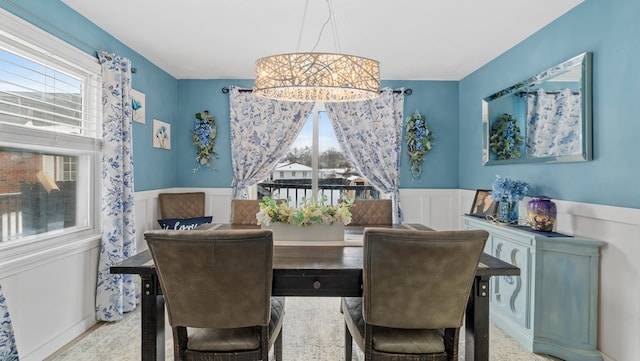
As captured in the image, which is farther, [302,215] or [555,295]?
[555,295]

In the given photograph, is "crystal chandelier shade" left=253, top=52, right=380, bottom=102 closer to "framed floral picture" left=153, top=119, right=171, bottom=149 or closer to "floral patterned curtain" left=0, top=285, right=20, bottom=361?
"floral patterned curtain" left=0, top=285, right=20, bottom=361

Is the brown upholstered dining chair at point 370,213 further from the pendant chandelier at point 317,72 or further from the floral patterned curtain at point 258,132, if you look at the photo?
the floral patterned curtain at point 258,132

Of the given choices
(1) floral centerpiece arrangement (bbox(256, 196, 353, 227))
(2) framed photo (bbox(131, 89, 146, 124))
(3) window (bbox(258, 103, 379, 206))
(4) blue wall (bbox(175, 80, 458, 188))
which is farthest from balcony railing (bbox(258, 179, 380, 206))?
(1) floral centerpiece arrangement (bbox(256, 196, 353, 227))

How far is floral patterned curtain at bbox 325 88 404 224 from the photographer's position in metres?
4.66

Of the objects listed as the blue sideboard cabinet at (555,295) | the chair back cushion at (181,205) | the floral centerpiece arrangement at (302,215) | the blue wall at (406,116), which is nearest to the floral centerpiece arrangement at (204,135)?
the blue wall at (406,116)

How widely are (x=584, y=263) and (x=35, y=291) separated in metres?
3.50

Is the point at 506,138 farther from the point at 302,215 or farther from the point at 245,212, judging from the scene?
the point at 245,212

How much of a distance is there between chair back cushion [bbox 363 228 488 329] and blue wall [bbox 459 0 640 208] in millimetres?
1357

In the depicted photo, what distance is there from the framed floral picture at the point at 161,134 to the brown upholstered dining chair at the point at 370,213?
2327 mm

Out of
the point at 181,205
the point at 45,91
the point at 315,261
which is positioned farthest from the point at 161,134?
the point at 315,261

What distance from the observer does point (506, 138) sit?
357cm

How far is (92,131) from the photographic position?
9.93ft

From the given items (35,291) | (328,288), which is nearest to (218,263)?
(328,288)

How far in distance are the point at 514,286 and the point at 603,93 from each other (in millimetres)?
1458
